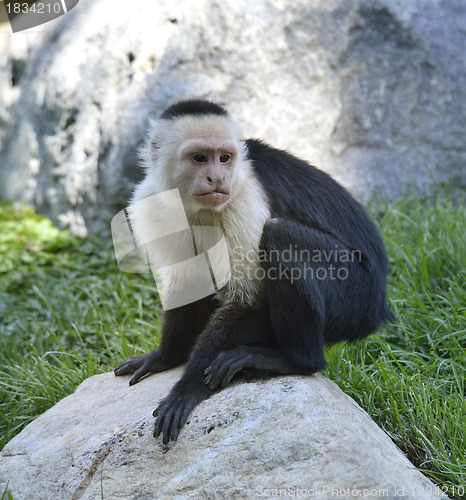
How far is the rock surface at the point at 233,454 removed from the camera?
266 centimetres

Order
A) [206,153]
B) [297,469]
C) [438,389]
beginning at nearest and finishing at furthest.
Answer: [297,469]
[206,153]
[438,389]

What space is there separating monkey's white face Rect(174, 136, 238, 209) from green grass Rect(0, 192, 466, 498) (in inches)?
58.4

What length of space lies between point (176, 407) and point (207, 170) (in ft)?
4.43

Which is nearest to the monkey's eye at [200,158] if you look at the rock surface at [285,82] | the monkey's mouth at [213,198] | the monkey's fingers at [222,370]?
the monkey's mouth at [213,198]

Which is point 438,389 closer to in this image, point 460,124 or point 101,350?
point 101,350

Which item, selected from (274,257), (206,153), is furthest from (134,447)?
(206,153)

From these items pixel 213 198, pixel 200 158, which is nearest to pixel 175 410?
pixel 213 198

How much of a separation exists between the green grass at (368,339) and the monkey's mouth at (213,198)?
1.43 metres

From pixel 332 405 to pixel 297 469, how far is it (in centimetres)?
45

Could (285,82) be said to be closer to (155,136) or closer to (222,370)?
(155,136)

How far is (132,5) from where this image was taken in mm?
6980

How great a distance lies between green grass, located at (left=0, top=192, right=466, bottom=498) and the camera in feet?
11.7

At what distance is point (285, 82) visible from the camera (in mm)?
6887

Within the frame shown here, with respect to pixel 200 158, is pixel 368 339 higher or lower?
lower
